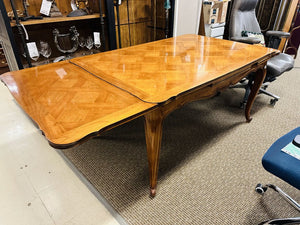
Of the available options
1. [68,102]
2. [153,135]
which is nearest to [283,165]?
[153,135]

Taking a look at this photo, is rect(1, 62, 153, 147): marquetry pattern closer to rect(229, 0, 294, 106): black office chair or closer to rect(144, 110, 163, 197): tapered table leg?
rect(144, 110, 163, 197): tapered table leg

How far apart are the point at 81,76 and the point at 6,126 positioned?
3.88ft

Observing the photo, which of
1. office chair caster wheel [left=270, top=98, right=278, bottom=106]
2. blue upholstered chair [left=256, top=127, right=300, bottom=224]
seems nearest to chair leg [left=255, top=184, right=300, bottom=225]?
blue upholstered chair [left=256, top=127, right=300, bottom=224]

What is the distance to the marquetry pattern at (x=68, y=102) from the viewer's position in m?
0.77

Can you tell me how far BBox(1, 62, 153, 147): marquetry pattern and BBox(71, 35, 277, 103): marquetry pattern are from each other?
0.09 m

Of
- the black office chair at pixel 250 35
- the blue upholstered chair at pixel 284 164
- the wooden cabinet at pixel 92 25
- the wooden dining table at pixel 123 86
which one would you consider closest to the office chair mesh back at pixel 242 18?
the black office chair at pixel 250 35

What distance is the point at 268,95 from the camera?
236 cm

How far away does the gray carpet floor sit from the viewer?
1.17 meters

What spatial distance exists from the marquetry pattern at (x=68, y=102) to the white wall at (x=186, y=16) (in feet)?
6.78

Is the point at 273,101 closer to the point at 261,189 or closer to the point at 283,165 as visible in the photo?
the point at 261,189

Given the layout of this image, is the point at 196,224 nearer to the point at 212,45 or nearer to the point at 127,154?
the point at 127,154

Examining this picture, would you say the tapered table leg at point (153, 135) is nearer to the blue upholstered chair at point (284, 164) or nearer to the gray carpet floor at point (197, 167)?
the gray carpet floor at point (197, 167)

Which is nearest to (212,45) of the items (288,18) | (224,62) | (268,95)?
(224,62)

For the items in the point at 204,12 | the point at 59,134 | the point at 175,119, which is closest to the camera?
the point at 59,134
